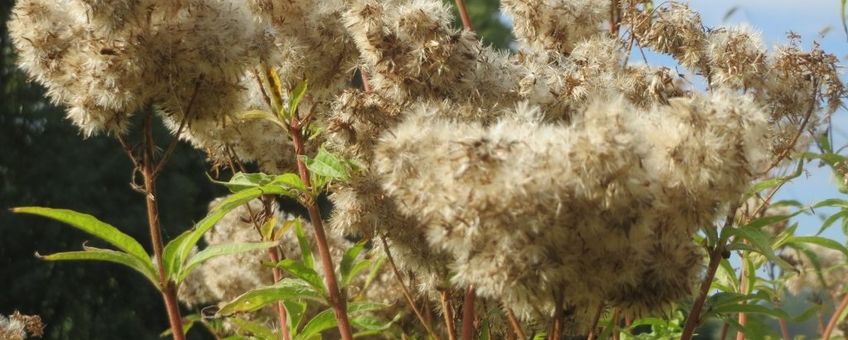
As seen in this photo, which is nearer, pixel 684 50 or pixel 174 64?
pixel 174 64

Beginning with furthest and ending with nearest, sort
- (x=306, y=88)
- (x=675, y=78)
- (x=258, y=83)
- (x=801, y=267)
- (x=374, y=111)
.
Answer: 1. (x=801, y=267)
2. (x=258, y=83)
3. (x=306, y=88)
4. (x=675, y=78)
5. (x=374, y=111)

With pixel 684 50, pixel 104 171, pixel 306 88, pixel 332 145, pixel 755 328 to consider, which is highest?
pixel 104 171

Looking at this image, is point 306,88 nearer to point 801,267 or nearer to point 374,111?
point 374,111

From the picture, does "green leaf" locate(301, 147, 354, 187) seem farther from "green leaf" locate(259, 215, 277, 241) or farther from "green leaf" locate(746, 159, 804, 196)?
"green leaf" locate(746, 159, 804, 196)

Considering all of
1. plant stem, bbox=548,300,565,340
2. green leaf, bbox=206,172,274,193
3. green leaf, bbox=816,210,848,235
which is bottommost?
plant stem, bbox=548,300,565,340

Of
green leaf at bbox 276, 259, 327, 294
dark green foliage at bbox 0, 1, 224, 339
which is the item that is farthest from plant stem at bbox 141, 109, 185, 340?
dark green foliage at bbox 0, 1, 224, 339

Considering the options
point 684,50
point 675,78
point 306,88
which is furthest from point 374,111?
point 684,50
